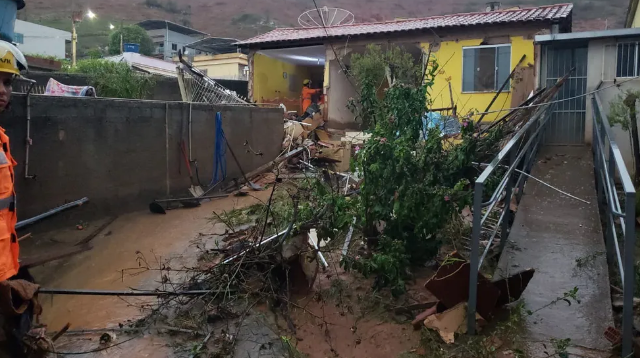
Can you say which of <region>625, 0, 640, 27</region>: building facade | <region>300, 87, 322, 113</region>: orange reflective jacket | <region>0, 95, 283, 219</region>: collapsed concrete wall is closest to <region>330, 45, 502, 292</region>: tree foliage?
<region>0, 95, 283, 219</region>: collapsed concrete wall

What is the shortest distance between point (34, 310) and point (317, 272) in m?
2.27

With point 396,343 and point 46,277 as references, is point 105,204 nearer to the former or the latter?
point 46,277

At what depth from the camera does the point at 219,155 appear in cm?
934

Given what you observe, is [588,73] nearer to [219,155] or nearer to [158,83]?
[219,155]

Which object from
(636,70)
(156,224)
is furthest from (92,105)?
(636,70)

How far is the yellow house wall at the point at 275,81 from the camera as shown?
55.5ft

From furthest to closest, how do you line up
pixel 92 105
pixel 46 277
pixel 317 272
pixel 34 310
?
pixel 92 105, pixel 46 277, pixel 317 272, pixel 34 310

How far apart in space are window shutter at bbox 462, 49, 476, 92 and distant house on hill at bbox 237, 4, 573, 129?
3 cm

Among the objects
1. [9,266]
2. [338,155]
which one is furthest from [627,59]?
[9,266]

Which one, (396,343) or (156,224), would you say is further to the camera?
(156,224)

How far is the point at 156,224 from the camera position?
23.9 feet

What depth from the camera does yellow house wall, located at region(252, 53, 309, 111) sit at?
16922 millimetres

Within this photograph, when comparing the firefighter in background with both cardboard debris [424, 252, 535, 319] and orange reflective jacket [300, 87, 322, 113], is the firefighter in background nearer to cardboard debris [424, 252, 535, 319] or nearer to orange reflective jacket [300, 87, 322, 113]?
cardboard debris [424, 252, 535, 319]

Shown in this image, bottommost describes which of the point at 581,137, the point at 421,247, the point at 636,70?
the point at 421,247
